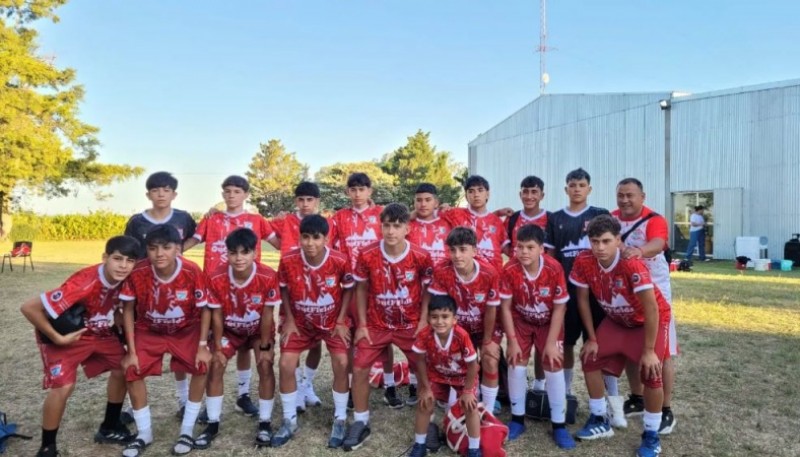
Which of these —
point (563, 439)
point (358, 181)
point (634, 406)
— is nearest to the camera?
point (563, 439)

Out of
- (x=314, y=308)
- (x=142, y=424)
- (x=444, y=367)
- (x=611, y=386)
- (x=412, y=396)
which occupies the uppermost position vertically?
(x=314, y=308)

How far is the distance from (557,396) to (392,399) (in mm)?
1609

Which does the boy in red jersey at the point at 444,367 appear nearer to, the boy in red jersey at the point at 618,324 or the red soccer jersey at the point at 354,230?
the boy in red jersey at the point at 618,324

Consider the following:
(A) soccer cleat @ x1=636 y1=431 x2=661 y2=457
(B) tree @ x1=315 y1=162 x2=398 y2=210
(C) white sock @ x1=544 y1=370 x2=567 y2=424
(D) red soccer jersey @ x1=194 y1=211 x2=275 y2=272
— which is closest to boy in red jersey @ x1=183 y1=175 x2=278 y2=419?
(D) red soccer jersey @ x1=194 y1=211 x2=275 y2=272

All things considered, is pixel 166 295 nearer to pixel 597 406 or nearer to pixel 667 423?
pixel 597 406

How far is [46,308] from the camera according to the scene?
12.5 ft

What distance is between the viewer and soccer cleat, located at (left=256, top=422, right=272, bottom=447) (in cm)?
419

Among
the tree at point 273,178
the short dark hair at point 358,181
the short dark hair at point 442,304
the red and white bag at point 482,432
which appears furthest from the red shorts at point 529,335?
the tree at point 273,178

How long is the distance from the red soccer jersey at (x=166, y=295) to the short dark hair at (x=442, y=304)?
1.73 m

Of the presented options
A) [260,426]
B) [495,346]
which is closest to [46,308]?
[260,426]

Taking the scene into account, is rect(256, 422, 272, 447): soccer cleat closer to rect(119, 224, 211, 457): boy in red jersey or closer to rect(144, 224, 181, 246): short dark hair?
rect(119, 224, 211, 457): boy in red jersey

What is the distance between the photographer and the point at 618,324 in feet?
14.0

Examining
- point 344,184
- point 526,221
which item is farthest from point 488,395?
point 344,184

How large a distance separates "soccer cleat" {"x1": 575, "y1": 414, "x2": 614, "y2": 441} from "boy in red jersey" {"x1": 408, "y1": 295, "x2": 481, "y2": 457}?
3.08 feet
